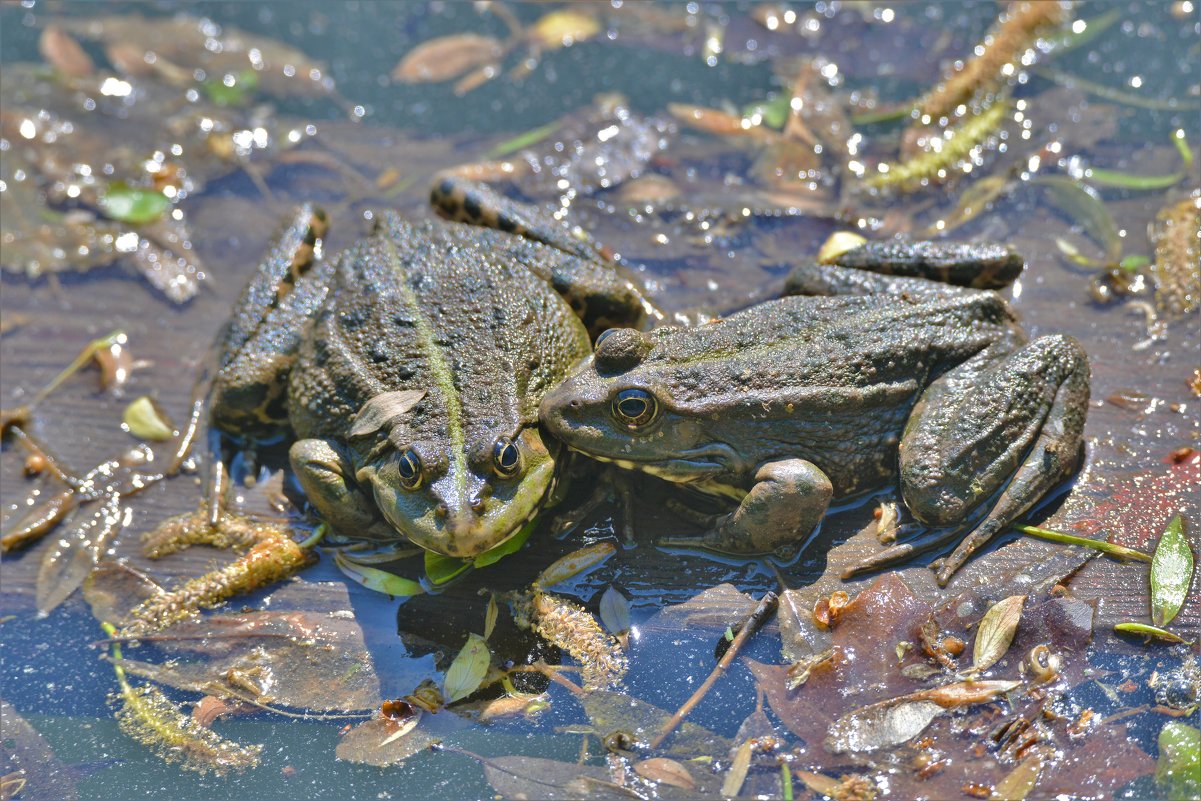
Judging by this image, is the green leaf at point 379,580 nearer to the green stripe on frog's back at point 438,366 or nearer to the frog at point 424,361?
the frog at point 424,361

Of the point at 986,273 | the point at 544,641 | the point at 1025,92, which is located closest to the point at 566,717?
the point at 544,641

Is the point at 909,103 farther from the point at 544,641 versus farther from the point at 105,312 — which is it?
the point at 105,312

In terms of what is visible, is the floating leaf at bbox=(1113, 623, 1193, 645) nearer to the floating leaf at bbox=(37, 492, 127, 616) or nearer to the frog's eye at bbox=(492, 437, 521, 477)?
the frog's eye at bbox=(492, 437, 521, 477)

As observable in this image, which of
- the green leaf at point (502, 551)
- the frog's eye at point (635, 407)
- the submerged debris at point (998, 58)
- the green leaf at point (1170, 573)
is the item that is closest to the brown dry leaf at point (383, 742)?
the green leaf at point (502, 551)

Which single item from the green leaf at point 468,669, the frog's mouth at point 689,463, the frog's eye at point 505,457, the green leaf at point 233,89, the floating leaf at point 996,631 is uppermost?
the green leaf at point 233,89

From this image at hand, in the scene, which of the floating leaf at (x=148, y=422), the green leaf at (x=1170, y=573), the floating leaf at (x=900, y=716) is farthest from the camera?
the floating leaf at (x=148, y=422)

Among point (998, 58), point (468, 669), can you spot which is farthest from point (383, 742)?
point (998, 58)

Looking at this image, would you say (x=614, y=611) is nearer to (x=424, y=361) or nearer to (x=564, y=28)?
(x=424, y=361)
